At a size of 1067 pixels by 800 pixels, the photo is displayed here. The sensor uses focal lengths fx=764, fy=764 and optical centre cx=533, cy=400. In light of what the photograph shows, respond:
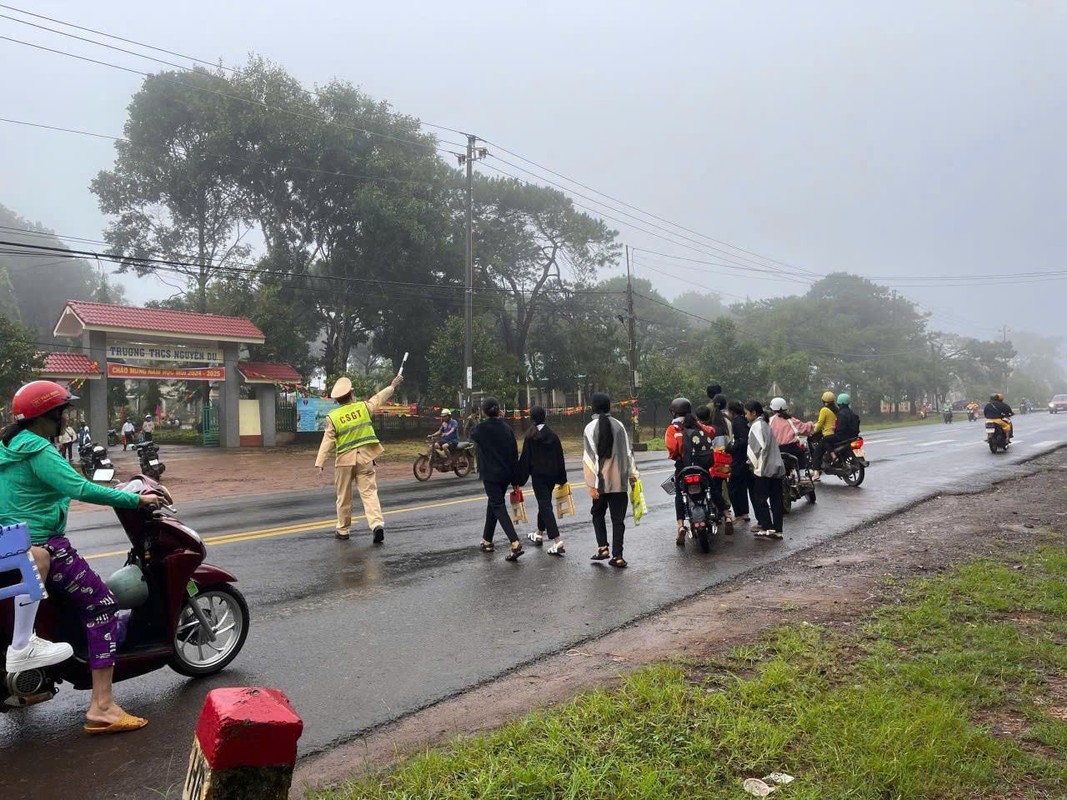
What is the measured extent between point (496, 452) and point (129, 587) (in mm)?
4454

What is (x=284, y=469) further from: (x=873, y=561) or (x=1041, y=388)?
(x=1041, y=388)

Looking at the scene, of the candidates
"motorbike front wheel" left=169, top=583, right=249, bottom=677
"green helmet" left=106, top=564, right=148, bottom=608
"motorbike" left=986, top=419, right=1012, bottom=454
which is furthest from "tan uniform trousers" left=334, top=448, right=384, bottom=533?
"motorbike" left=986, top=419, right=1012, bottom=454

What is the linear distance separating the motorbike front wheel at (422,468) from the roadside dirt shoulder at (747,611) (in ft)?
35.0

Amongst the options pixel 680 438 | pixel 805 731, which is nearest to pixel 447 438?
pixel 680 438

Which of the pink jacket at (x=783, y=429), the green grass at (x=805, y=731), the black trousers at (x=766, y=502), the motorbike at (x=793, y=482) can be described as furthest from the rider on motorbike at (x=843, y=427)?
the green grass at (x=805, y=731)

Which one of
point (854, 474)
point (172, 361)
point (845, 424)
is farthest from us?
point (172, 361)

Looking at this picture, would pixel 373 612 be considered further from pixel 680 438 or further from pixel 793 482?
pixel 793 482

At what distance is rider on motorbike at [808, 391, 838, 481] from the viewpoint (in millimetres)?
14523

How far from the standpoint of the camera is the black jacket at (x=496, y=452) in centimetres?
827

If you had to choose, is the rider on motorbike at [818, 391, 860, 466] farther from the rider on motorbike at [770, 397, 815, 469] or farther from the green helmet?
the green helmet

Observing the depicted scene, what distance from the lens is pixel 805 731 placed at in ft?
12.0

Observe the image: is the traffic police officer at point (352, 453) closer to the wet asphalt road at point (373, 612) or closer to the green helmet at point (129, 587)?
the wet asphalt road at point (373, 612)

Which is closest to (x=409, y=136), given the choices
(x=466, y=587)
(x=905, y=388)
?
(x=466, y=587)

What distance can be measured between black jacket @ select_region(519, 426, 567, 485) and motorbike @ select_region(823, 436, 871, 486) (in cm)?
810
